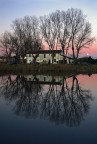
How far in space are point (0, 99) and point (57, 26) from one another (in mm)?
55648

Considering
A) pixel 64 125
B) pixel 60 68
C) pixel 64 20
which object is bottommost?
pixel 64 125

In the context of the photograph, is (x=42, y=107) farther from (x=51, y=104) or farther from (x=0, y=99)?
(x=0, y=99)

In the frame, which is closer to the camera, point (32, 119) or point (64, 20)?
point (32, 119)

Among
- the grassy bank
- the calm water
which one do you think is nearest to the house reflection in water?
the grassy bank

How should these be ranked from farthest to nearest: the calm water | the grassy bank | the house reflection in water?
the grassy bank
the house reflection in water
the calm water

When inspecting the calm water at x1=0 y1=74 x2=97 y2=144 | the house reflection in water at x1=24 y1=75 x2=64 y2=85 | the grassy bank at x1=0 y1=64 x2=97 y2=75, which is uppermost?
the grassy bank at x1=0 y1=64 x2=97 y2=75

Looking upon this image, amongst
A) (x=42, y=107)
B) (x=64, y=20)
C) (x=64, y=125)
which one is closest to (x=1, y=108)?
(x=42, y=107)

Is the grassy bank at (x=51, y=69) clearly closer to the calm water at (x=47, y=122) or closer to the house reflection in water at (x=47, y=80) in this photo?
the house reflection in water at (x=47, y=80)

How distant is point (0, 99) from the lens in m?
20.5

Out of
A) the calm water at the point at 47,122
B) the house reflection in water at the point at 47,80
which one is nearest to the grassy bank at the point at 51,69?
the house reflection in water at the point at 47,80

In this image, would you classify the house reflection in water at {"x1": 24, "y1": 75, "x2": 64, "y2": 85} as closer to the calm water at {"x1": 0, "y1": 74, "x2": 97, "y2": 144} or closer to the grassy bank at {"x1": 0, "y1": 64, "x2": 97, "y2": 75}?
the grassy bank at {"x1": 0, "y1": 64, "x2": 97, "y2": 75}

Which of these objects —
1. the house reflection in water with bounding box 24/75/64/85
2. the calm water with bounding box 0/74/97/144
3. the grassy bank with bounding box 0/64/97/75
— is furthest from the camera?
the grassy bank with bounding box 0/64/97/75

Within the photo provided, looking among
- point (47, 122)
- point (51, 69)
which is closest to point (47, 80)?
point (51, 69)

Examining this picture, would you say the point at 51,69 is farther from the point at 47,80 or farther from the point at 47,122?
the point at 47,122
